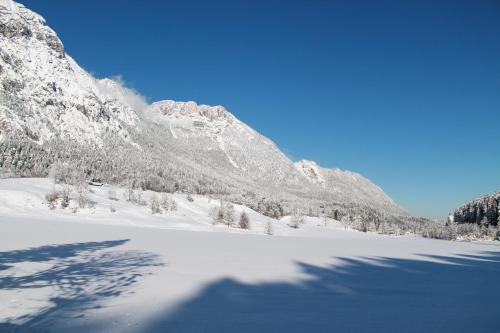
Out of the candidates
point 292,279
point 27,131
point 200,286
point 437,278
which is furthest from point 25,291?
point 27,131

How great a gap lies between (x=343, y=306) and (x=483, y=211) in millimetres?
142892

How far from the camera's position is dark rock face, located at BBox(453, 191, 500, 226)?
116m

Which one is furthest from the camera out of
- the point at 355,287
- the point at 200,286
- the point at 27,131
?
the point at 27,131

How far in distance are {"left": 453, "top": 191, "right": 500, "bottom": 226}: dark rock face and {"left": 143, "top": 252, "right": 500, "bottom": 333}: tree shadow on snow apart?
117594 millimetres

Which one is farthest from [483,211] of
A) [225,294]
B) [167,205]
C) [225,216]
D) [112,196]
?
[225,294]

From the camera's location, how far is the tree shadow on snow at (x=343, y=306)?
800cm

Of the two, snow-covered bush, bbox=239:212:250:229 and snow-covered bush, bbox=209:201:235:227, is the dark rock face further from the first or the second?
snow-covered bush, bbox=209:201:235:227

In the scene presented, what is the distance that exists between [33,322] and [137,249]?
13.7 meters

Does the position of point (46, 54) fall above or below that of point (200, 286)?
above

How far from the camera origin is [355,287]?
1302 centimetres

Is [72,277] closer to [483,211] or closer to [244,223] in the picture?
[244,223]

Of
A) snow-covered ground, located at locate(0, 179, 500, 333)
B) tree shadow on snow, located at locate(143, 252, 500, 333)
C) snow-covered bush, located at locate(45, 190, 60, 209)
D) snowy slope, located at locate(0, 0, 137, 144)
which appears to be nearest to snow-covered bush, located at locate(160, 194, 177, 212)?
snow-covered bush, located at locate(45, 190, 60, 209)

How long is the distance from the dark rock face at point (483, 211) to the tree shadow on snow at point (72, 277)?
124m

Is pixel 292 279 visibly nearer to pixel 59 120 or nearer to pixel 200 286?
pixel 200 286
